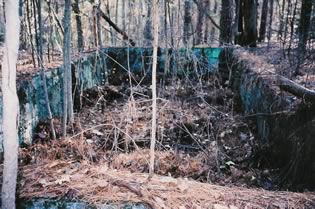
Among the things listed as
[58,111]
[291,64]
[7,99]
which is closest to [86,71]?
[58,111]

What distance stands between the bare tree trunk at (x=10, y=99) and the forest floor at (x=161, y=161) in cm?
31

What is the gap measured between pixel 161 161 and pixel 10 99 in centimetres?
259

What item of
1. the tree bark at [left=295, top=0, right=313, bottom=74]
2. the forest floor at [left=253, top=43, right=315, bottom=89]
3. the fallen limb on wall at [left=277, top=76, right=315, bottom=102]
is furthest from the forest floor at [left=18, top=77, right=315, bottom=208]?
the tree bark at [left=295, top=0, right=313, bottom=74]

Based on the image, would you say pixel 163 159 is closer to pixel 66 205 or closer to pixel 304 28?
pixel 66 205

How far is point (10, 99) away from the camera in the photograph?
224cm

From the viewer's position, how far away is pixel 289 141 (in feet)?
13.1

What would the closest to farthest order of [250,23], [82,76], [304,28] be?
1. [304,28]
2. [82,76]
3. [250,23]

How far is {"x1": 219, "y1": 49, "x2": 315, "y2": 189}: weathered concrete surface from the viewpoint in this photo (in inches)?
140

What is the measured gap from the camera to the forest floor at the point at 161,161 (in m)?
2.69

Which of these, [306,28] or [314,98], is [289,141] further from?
[306,28]

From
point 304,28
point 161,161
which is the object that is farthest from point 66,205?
point 304,28

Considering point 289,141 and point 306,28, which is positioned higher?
point 306,28

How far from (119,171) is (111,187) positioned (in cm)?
38

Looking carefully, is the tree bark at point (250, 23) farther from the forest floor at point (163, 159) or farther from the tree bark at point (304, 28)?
the tree bark at point (304, 28)
